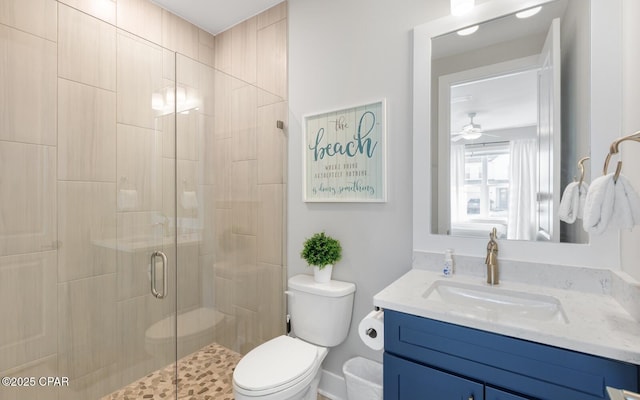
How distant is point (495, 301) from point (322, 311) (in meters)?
0.88

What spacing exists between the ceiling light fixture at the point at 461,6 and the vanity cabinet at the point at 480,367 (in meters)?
1.41

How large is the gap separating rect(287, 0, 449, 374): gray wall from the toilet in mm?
141

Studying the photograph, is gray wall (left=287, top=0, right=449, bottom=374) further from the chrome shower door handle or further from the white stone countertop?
the chrome shower door handle

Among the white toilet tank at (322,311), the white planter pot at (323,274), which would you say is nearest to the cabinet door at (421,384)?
the white toilet tank at (322,311)

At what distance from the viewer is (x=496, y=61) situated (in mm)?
1422

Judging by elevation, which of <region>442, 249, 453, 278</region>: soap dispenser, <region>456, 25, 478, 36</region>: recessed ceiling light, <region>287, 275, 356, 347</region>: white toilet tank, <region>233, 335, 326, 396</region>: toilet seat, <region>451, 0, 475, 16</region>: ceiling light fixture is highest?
<region>451, 0, 475, 16</region>: ceiling light fixture

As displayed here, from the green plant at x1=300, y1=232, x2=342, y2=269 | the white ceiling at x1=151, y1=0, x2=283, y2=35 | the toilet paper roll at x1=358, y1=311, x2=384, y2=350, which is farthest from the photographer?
the white ceiling at x1=151, y1=0, x2=283, y2=35

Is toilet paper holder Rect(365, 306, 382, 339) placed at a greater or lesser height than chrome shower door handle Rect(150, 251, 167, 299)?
lesser

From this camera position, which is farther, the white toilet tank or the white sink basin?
the white toilet tank

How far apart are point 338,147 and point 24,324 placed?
180 cm

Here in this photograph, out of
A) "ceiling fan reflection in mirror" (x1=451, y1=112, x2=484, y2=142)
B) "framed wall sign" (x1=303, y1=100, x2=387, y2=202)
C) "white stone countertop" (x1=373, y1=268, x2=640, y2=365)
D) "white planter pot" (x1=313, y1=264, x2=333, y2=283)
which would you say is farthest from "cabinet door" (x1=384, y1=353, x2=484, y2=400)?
Answer: "ceiling fan reflection in mirror" (x1=451, y1=112, x2=484, y2=142)

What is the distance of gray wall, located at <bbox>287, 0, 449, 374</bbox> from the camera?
1.64 meters

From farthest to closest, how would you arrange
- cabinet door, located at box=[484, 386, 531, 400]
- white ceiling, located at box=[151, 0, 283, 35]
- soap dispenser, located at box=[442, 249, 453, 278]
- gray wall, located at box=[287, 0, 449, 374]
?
1. white ceiling, located at box=[151, 0, 283, 35]
2. gray wall, located at box=[287, 0, 449, 374]
3. soap dispenser, located at box=[442, 249, 453, 278]
4. cabinet door, located at box=[484, 386, 531, 400]

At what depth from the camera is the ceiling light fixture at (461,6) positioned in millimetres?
1400
